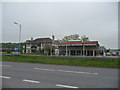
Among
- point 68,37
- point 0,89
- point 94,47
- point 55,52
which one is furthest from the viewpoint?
point 68,37

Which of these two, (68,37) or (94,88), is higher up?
(68,37)

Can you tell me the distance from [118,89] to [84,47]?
128 ft

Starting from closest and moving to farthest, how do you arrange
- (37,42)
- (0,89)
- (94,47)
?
(0,89), (94,47), (37,42)

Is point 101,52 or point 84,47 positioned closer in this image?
point 84,47

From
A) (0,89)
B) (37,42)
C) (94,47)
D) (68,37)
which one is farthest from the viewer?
(37,42)

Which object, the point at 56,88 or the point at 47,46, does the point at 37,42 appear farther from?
the point at 56,88

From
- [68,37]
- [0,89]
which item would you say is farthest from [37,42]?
[0,89]

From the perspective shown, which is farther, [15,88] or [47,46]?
[47,46]

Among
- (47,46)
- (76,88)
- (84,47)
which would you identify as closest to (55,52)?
(47,46)

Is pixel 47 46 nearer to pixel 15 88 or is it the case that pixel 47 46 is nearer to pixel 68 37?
pixel 68 37

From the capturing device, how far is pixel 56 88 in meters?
4.57

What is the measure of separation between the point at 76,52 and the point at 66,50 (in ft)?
13.5

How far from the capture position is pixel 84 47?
141ft

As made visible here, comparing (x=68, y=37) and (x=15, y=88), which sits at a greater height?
(x=68, y=37)
